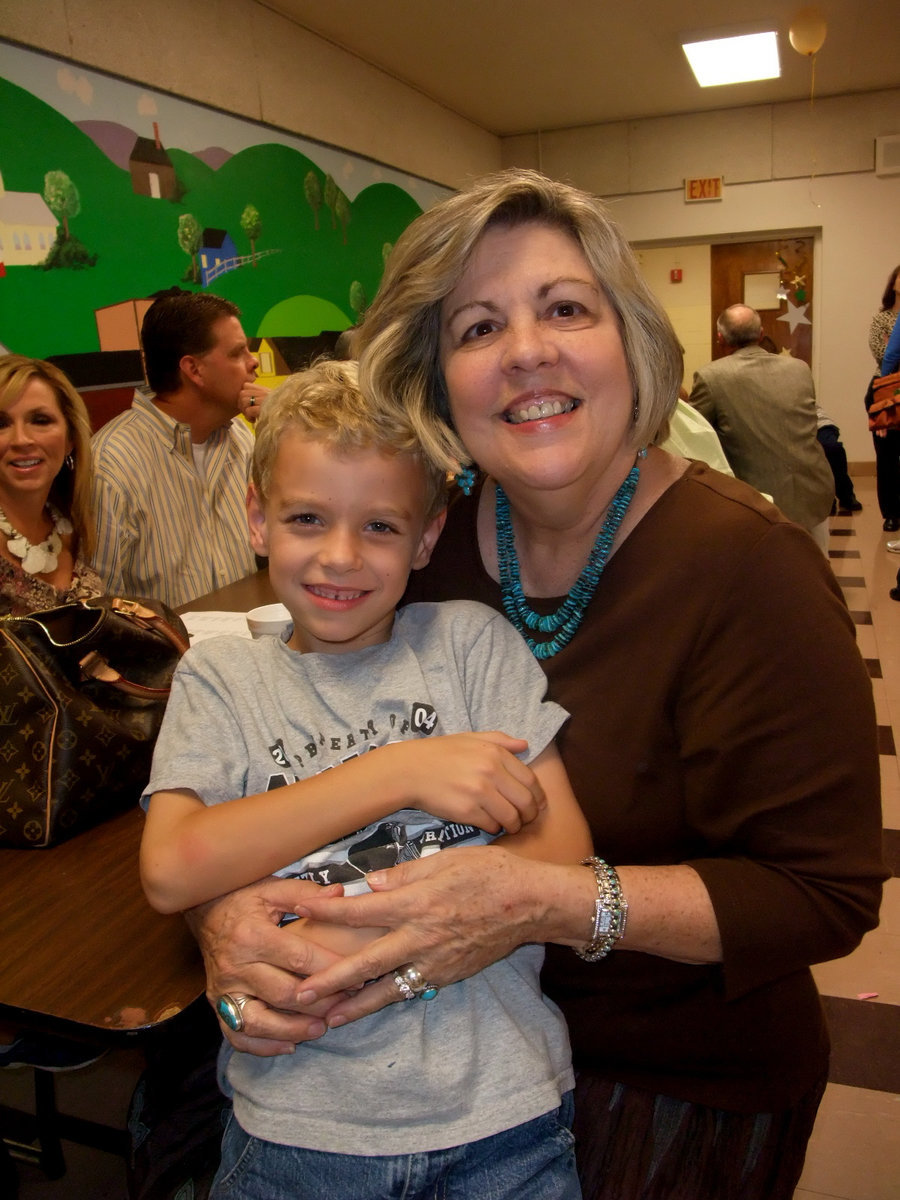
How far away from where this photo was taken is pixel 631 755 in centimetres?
117

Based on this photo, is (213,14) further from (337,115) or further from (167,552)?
(167,552)

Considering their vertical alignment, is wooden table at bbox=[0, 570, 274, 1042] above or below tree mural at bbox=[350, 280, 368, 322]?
below

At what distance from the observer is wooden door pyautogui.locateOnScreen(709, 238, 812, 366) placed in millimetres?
10062

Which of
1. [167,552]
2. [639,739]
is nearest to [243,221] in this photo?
[167,552]

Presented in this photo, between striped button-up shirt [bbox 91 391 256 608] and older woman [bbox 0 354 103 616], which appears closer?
older woman [bbox 0 354 103 616]

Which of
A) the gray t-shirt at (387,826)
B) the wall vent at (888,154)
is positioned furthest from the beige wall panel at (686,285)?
the gray t-shirt at (387,826)

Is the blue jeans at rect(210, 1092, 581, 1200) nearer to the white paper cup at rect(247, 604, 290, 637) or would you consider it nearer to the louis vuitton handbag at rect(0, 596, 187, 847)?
the louis vuitton handbag at rect(0, 596, 187, 847)

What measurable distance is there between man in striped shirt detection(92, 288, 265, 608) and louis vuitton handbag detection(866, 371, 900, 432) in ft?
12.7

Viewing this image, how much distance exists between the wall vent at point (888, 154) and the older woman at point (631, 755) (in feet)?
32.4

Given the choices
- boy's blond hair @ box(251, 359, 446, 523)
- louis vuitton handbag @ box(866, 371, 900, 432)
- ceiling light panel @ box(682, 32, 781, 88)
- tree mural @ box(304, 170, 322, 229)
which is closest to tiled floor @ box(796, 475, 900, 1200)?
boy's blond hair @ box(251, 359, 446, 523)

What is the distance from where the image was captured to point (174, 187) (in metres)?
4.73

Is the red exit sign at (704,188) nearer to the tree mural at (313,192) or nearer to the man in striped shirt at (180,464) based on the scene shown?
the tree mural at (313,192)

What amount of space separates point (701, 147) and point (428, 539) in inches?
399

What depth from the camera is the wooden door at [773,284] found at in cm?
1006
